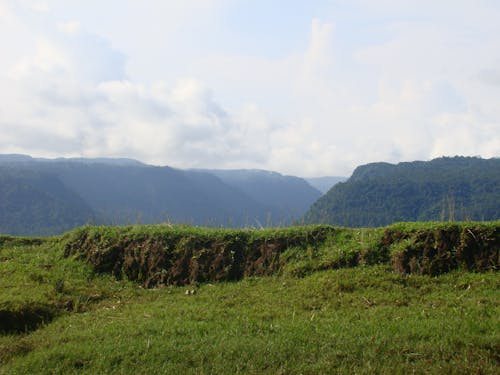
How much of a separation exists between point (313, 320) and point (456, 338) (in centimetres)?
236

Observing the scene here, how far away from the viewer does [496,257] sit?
11.0m

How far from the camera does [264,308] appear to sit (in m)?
9.29

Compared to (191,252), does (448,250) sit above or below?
above

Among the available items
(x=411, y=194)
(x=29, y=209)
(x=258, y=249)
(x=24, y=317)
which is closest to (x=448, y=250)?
(x=258, y=249)

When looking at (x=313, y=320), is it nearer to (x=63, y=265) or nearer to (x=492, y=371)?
(x=492, y=371)

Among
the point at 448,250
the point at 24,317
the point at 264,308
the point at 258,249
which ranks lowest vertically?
the point at 24,317

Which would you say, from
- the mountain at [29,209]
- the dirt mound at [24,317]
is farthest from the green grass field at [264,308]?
the mountain at [29,209]

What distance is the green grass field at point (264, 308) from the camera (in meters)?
6.58

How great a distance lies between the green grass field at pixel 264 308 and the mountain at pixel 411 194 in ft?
281

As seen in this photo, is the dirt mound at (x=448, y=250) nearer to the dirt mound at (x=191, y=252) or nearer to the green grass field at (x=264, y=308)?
the green grass field at (x=264, y=308)

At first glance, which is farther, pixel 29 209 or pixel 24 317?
pixel 29 209

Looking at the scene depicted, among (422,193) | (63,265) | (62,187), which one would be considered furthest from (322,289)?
(62,187)

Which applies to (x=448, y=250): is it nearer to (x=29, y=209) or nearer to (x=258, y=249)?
(x=258, y=249)

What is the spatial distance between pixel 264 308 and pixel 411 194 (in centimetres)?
11392
